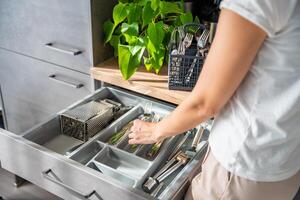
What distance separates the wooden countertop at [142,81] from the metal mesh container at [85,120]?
0.11 metres

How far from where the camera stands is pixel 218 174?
742mm

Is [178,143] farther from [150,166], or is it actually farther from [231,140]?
[231,140]

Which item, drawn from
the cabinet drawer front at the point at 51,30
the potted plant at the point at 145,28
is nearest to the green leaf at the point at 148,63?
the potted plant at the point at 145,28

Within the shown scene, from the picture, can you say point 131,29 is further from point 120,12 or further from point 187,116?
point 187,116

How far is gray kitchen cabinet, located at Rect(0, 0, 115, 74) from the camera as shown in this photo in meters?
1.19

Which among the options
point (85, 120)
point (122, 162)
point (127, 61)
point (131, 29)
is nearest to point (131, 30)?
point (131, 29)

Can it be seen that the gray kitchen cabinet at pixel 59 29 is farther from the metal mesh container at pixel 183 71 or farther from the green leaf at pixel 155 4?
the metal mesh container at pixel 183 71

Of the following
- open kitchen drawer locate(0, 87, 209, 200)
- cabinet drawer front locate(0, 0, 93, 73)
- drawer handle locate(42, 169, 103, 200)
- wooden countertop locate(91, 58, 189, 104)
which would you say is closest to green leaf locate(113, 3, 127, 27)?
cabinet drawer front locate(0, 0, 93, 73)

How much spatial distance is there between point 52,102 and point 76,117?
450 millimetres

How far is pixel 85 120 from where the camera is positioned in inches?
41.4

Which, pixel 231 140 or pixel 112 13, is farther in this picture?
pixel 112 13

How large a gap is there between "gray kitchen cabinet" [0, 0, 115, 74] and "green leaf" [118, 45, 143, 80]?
0.13 m

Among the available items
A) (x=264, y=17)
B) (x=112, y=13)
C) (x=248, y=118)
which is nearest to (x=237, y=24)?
(x=264, y=17)

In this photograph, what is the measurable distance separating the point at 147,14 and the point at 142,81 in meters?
0.24
